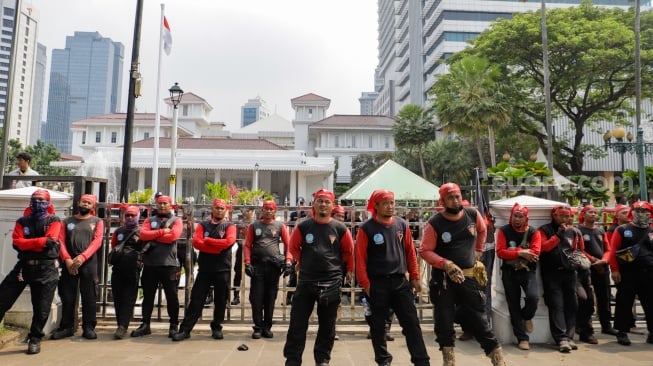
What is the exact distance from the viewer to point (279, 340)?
536cm

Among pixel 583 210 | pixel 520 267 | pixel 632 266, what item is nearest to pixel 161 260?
pixel 520 267

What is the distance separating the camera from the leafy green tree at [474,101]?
22750 millimetres

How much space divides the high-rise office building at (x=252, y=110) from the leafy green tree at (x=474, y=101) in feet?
446

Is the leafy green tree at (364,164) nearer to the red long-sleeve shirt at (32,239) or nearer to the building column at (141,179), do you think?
the building column at (141,179)

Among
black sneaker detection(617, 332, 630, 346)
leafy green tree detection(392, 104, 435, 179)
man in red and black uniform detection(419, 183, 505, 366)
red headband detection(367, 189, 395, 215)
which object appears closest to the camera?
man in red and black uniform detection(419, 183, 505, 366)

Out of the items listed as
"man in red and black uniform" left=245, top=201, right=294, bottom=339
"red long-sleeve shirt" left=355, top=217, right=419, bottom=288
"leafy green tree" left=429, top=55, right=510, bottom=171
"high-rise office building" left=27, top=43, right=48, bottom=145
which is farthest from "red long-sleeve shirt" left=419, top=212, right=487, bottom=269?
"high-rise office building" left=27, top=43, right=48, bottom=145

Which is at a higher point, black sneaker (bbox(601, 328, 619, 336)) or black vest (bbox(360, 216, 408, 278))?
black vest (bbox(360, 216, 408, 278))

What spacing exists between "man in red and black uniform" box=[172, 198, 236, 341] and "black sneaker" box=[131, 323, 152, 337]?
1.52 ft

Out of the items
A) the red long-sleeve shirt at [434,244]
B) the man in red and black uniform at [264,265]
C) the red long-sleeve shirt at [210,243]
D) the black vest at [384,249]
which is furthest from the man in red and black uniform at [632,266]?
the red long-sleeve shirt at [210,243]

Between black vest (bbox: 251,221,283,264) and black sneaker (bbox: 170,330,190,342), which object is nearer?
black sneaker (bbox: 170,330,190,342)

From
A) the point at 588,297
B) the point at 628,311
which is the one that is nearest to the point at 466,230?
the point at 588,297

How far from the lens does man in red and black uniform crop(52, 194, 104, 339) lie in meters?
5.22

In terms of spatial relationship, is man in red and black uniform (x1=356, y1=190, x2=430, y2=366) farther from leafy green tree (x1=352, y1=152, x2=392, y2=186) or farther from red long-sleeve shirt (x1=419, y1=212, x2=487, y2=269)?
leafy green tree (x1=352, y1=152, x2=392, y2=186)

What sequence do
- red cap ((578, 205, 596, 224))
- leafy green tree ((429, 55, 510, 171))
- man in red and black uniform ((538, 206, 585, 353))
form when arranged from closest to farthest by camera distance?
1. man in red and black uniform ((538, 206, 585, 353))
2. red cap ((578, 205, 596, 224))
3. leafy green tree ((429, 55, 510, 171))
